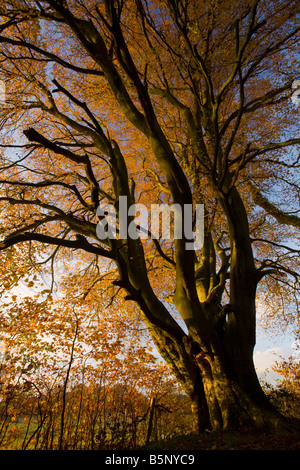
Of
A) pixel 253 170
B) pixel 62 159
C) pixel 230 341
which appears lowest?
pixel 230 341

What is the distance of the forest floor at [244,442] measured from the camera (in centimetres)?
303

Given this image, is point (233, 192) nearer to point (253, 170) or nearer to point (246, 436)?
point (253, 170)

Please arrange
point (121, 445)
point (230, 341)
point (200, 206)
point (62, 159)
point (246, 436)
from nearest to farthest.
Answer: point (246, 436) < point (121, 445) < point (230, 341) < point (200, 206) < point (62, 159)

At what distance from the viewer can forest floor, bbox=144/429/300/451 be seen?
3032 mm

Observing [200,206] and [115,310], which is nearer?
[200,206]

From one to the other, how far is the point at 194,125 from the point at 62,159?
5550 mm

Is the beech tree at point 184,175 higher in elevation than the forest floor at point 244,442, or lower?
higher

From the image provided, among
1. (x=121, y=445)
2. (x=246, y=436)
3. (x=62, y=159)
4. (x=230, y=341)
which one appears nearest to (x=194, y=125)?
(x=62, y=159)

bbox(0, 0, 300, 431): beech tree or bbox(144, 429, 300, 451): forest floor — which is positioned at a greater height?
bbox(0, 0, 300, 431): beech tree

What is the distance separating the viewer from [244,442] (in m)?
3.31

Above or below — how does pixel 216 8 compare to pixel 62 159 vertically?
above

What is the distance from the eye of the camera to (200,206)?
7.61m

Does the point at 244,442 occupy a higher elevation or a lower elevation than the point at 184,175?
lower
